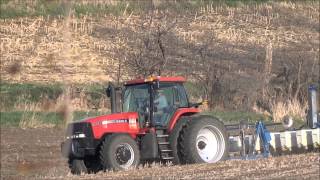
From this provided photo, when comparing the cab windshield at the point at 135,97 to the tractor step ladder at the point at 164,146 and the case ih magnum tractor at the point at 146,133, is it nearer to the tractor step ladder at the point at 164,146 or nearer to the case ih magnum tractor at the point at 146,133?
the case ih magnum tractor at the point at 146,133

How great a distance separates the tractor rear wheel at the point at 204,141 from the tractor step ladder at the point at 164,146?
0.31 metres

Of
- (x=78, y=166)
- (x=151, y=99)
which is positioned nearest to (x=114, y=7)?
(x=151, y=99)

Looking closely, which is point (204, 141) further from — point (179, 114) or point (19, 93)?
point (19, 93)

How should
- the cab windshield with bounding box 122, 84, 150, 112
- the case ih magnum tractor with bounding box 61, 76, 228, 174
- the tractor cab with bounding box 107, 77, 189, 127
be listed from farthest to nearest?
the cab windshield with bounding box 122, 84, 150, 112 → the tractor cab with bounding box 107, 77, 189, 127 → the case ih magnum tractor with bounding box 61, 76, 228, 174

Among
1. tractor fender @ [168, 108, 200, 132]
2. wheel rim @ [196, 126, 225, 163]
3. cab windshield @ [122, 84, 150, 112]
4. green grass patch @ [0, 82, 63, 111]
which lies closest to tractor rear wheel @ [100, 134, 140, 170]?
tractor fender @ [168, 108, 200, 132]

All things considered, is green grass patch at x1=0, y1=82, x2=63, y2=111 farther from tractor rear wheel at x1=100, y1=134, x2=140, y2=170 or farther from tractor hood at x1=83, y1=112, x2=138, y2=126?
tractor rear wheel at x1=100, y1=134, x2=140, y2=170

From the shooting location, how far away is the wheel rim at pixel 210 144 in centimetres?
1903

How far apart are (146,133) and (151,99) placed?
0.70m

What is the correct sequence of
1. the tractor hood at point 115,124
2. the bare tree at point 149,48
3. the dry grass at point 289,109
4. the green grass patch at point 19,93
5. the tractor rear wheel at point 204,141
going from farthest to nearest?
the dry grass at point 289,109 → the green grass patch at point 19,93 → the bare tree at point 149,48 → the tractor rear wheel at point 204,141 → the tractor hood at point 115,124

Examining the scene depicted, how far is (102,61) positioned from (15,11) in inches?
241

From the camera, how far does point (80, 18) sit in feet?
95.4

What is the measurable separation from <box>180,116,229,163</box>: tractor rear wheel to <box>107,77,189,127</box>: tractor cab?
0.55m

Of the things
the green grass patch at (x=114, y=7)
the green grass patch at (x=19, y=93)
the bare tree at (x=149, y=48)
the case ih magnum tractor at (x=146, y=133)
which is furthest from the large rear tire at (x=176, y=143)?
the green grass patch at (x=19, y=93)

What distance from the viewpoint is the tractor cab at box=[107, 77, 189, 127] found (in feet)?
61.3
